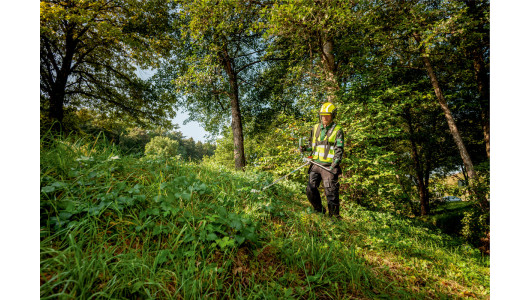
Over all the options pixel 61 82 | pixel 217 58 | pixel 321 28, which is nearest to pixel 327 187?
pixel 321 28

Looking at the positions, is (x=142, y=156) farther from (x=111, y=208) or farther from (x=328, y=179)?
(x=328, y=179)

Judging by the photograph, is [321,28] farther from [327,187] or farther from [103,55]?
[103,55]

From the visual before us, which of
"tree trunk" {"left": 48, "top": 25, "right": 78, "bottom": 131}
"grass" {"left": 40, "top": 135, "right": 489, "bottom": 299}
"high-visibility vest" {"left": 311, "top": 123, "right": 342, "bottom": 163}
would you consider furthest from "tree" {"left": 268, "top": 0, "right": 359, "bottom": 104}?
"tree trunk" {"left": 48, "top": 25, "right": 78, "bottom": 131}

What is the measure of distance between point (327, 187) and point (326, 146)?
0.84m

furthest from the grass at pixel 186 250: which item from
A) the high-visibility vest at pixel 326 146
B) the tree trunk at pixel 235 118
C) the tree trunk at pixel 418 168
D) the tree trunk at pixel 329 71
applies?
the tree trunk at pixel 418 168

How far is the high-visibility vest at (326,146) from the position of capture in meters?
3.90

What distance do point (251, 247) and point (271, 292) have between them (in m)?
0.54

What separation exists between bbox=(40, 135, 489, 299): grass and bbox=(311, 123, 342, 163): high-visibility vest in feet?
4.59

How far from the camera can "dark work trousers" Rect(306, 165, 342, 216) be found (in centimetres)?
384

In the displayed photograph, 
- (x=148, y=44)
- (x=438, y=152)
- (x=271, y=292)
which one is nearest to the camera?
(x=271, y=292)

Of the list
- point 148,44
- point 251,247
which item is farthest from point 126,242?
point 148,44

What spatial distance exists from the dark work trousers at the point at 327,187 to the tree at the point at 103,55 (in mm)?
8197

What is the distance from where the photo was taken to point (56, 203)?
184 cm

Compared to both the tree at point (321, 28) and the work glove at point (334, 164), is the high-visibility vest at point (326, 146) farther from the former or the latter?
the tree at point (321, 28)
